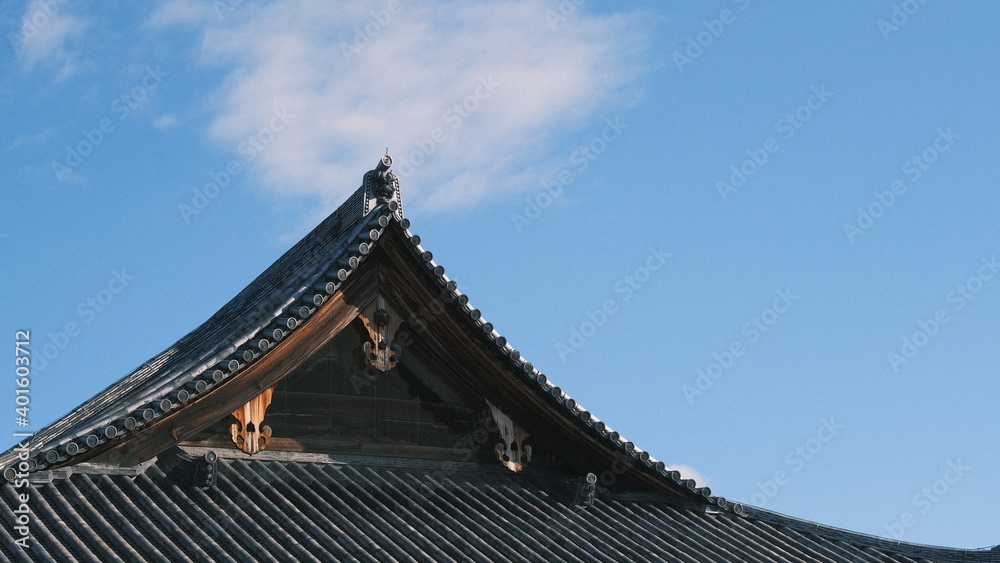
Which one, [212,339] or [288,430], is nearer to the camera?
[288,430]

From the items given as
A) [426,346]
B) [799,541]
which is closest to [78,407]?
[426,346]

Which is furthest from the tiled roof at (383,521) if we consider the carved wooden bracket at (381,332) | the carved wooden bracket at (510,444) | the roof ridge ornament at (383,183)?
the roof ridge ornament at (383,183)

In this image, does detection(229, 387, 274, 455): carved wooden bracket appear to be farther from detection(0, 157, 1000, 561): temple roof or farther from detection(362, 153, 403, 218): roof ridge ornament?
detection(362, 153, 403, 218): roof ridge ornament

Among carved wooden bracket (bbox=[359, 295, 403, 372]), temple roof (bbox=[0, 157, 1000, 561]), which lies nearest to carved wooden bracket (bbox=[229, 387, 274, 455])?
temple roof (bbox=[0, 157, 1000, 561])

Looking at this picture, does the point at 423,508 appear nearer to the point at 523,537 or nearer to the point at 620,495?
the point at 523,537

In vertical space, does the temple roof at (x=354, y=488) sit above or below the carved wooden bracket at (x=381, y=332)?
below

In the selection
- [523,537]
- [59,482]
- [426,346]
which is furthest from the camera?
[426,346]

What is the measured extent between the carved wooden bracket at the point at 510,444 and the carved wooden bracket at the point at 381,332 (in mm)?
1220

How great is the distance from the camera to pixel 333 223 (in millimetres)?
16094

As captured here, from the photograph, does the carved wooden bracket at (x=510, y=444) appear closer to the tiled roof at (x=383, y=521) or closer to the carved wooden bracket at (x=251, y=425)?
the tiled roof at (x=383, y=521)

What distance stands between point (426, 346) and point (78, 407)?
5.02m

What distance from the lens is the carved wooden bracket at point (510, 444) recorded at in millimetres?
13203

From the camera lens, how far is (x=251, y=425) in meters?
12.1

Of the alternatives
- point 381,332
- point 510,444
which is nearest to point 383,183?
point 381,332
